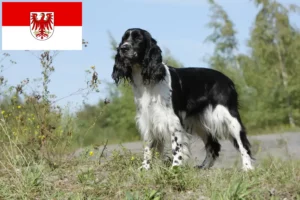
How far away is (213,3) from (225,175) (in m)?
23.1

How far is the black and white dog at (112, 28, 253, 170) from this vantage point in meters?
7.00

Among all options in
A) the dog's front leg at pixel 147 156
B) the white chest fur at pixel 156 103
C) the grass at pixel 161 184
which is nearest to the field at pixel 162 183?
the grass at pixel 161 184

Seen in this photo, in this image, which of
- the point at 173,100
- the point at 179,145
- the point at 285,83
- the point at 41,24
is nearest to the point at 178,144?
the point at 179,145

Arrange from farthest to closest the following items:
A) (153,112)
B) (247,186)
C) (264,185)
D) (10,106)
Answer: (10,106)
(153,112)
(264,185)
(247,186)

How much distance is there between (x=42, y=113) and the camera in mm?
7438

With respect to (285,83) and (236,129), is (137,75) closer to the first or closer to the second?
(236,129)

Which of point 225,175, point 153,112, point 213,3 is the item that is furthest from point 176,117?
point 213,3

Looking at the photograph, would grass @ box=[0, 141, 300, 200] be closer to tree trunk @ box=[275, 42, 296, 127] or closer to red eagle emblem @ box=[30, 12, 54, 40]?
red eagle emblem @ box=[30, 12, 54, 40]

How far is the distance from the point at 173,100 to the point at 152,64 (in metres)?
0.57

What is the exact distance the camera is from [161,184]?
5.55 m

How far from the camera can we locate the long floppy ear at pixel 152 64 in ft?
22.8

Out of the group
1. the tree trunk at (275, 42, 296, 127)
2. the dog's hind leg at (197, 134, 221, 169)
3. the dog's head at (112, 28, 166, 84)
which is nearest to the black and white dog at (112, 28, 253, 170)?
the dog's head at (112, 28, 166, 84)

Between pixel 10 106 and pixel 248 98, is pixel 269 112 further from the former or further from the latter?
pixel 10 106

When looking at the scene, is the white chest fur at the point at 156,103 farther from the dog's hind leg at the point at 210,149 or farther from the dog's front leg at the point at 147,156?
the dog's hind leg at the point at 210,149
